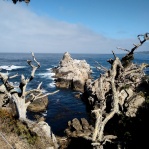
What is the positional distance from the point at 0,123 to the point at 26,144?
3.01 metres

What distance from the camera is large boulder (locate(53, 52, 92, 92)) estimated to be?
190 ft

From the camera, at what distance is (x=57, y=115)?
38.2 metres

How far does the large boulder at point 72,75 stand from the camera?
57906 millimetres

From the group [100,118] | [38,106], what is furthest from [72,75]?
[100,118]

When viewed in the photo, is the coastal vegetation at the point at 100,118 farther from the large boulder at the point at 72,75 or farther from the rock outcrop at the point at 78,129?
the large boulder at the point at 72,75

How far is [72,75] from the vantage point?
200 ft

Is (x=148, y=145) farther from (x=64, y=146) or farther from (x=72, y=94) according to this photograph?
(x=72, y=94)

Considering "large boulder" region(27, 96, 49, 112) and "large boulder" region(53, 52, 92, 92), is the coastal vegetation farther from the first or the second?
"large boulder" region(53, 52, 92, 92)

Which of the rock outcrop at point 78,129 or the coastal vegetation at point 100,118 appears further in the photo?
the rock outcrop at point 78,129

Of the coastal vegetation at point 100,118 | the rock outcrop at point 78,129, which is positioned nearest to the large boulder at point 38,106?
the rock outcrop at point 78,129

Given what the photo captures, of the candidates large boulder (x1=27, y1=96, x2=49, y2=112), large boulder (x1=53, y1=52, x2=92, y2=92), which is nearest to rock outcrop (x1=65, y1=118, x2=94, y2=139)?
large boulder (x1=27, y1=96, x2=49, y2=112)

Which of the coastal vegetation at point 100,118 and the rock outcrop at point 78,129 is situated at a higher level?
the coastal vegetation at point 100,118

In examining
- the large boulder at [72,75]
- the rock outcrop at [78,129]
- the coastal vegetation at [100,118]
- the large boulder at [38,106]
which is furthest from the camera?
the large boulder at [72,75]

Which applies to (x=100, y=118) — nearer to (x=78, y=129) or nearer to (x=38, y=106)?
(x=78, y=129)
